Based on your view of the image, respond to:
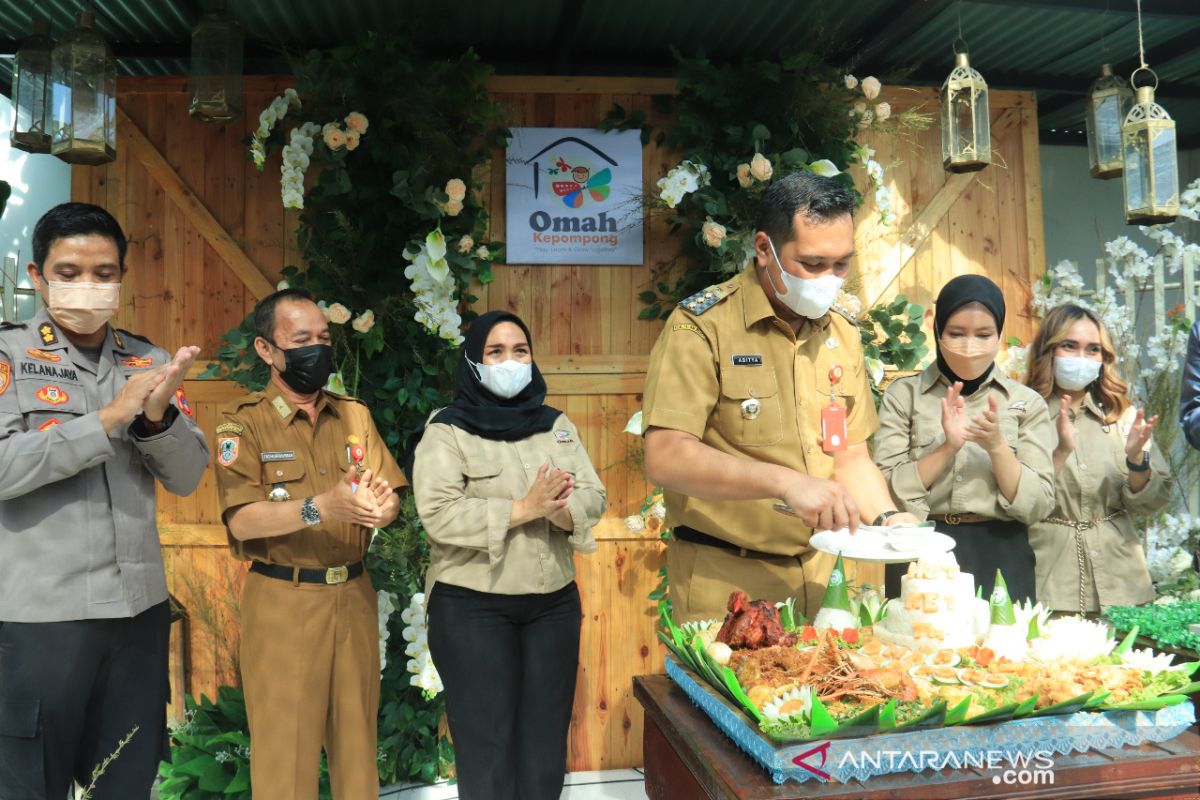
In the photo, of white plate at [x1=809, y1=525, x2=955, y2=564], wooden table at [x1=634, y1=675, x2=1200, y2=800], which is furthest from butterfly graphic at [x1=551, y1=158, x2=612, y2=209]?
wooden table at [x1=634, y1=675, x2=1200, y2=800]

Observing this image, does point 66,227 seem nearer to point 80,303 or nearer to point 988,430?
point 80,303

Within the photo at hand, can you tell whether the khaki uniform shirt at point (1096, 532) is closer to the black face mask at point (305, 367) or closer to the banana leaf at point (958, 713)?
the banana leaf at point (958, 713)

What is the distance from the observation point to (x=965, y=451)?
9.48 ft

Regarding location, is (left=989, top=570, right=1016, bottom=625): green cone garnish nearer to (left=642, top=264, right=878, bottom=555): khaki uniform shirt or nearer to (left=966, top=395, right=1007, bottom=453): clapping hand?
(left=642, top=264, right=878, bottom=555): khaki uniform shirt

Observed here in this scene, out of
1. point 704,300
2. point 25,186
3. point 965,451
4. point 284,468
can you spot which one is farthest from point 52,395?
point 25,186

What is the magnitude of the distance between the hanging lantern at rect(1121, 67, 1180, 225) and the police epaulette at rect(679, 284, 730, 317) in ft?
7.16

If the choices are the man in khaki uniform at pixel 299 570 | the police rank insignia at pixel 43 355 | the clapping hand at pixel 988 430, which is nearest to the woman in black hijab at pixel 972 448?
the clapping hand at pixel 988 430

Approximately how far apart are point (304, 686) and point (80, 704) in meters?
→ 0.70

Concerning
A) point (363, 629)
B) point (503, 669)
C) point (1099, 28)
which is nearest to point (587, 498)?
point (503, 669)

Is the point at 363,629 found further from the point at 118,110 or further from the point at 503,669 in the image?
the point at 118,110

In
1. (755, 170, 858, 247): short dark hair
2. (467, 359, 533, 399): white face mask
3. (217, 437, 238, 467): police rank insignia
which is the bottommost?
(217, 437, 238, 467): police rank insignia

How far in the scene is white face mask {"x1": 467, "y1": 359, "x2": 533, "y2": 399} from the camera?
303 centimetres

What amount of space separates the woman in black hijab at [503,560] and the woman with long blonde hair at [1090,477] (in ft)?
5.53

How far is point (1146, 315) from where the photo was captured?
653 cm
